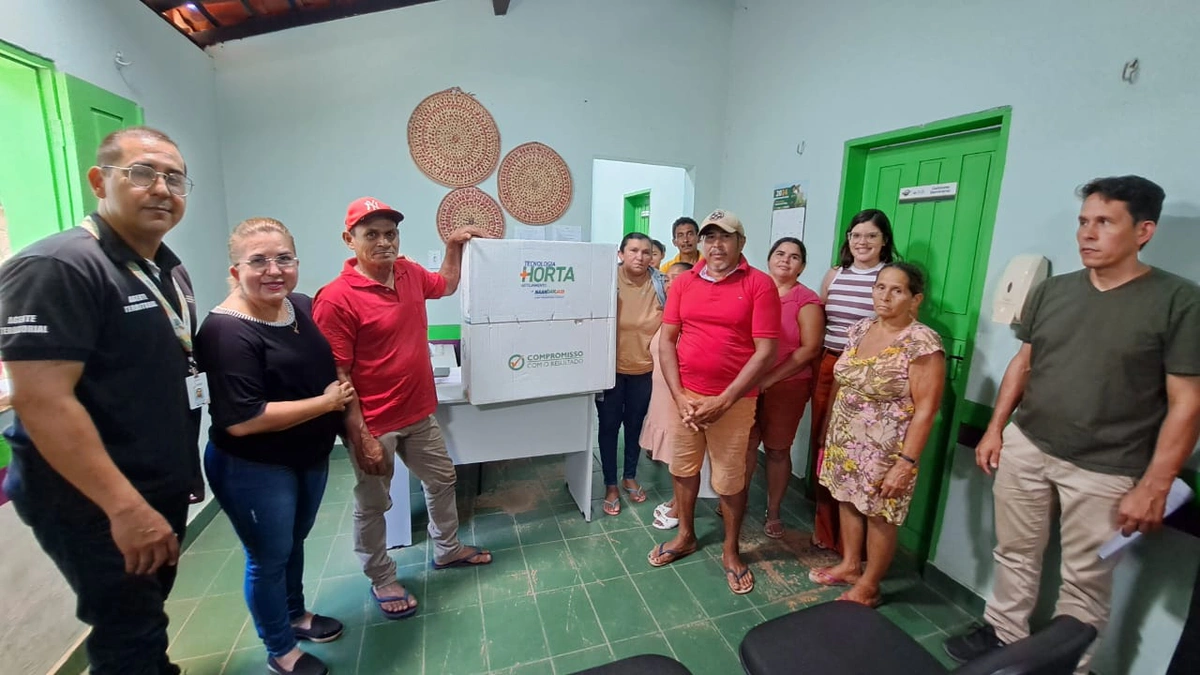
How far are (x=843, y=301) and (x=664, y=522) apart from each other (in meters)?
1.38

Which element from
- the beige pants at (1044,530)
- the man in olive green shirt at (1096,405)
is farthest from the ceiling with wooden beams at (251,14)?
the beige pants at (1044,530)

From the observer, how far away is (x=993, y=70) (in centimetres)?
188

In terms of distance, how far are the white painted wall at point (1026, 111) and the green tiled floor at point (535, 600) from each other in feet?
2.00

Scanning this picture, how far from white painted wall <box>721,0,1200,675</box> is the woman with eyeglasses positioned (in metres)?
2.42

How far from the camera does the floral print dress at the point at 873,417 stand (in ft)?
5.77

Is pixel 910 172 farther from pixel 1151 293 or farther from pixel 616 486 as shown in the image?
pixel 616 486

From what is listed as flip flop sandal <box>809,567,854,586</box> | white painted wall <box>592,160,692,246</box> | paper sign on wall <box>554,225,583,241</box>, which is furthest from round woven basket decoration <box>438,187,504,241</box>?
flip flop sandal <box>809,567,854,586</box>

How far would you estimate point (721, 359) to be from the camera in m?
1.95

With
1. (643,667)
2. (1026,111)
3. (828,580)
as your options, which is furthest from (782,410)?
(643,667)

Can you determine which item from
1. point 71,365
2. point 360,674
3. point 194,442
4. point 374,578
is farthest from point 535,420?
point 71,365

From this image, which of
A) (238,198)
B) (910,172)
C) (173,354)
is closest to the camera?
(173,354)

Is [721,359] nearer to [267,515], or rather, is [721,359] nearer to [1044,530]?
[1044,530]

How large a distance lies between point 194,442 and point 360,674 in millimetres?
960

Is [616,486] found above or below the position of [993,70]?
below
